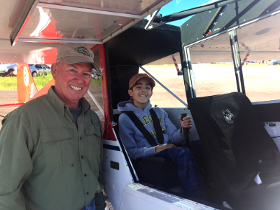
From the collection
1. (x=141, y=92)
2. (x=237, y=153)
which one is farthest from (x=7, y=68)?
(x=237, y=153)

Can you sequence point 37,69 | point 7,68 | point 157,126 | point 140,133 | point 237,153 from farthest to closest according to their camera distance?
point 7,68, point 37,69, point 157,126, point 140,133, point 237,153

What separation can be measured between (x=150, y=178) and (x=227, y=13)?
1.93 meters

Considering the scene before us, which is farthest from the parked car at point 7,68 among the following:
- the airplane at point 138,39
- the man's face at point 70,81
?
the man's face at point 70,81

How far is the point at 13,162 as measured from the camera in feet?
3.90

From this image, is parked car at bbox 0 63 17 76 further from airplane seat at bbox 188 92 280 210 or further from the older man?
airplane seat at bbox 188 92 280 210

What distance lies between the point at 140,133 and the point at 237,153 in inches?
40.2

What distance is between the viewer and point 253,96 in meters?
2.24

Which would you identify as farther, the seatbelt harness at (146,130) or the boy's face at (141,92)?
the boy's face at (141,92)

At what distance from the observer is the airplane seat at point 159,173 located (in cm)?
179

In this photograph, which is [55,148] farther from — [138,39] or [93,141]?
[138,39]

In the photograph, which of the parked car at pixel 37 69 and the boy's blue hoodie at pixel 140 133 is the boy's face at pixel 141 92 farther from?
the parked car at pixel 37 69

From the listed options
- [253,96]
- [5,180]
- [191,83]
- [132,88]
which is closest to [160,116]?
[132,88]

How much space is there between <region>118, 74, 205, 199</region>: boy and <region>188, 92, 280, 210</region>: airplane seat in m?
0.18

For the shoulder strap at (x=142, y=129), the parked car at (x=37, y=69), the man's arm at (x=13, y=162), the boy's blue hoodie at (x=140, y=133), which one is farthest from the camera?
the parked car at (x=37, y=69)
